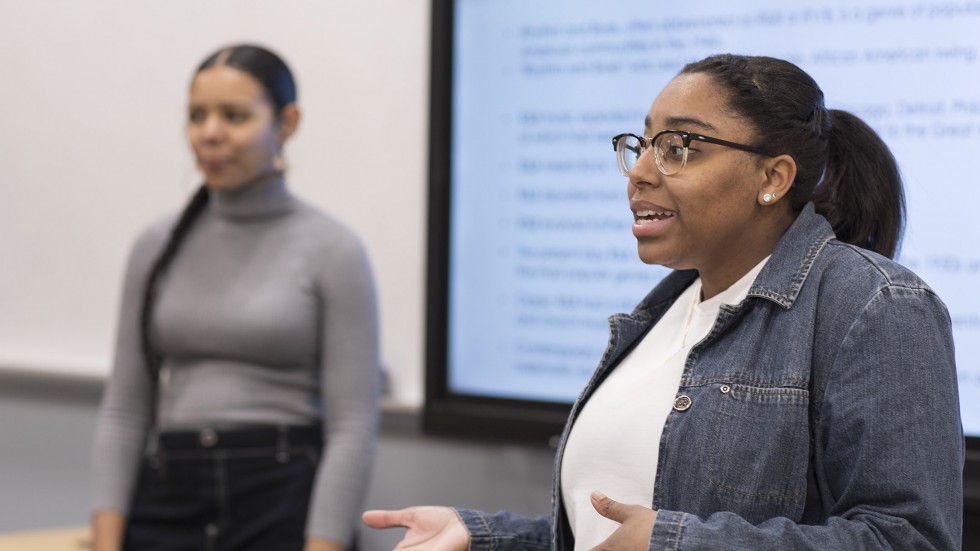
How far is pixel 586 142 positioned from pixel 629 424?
1454mm

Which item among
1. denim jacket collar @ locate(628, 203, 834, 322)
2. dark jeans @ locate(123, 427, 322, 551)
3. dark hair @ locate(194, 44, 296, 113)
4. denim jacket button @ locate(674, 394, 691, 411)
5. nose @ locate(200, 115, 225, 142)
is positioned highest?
dark hair @ locate(194, 44, 296, 113)

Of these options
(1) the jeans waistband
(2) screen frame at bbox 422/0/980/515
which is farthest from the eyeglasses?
(2) screen frame at bbox 422/0/980/515

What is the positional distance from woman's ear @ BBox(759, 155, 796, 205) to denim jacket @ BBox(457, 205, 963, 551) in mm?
44

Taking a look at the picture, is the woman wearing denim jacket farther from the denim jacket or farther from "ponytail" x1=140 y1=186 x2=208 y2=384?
"ponytail" x1=140 y1=186 x2=208 y2=384

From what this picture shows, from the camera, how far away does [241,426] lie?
2.14 meters

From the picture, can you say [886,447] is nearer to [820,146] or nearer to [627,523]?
[627,523]

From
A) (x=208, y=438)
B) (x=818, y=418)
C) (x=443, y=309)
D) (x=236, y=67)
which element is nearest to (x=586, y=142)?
(x=443, y=309)

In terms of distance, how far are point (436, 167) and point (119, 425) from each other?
3.31ft

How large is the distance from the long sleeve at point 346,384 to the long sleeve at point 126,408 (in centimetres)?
42

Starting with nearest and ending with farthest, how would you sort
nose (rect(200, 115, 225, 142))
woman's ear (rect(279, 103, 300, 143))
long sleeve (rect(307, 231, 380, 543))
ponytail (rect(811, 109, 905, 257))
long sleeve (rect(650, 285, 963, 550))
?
long sleeve (rect(650, 285, 963, 550))
ponytail (rect(811, 109, 905, 257))
long sleeve (rect(307, 231, 380, 543))
nose (rect(200, 115, 225, 142))
woman's ear (rect(279, 103, 300, 143))

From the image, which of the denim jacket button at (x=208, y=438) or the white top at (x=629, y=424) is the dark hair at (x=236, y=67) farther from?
the white top at (x=629, y=424)

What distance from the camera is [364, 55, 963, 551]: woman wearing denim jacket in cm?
108

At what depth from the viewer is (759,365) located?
1.20 metres

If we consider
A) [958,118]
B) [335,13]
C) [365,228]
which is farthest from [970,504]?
[335,13]
